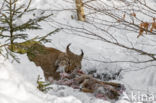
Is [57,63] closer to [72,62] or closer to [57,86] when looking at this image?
[72,62]

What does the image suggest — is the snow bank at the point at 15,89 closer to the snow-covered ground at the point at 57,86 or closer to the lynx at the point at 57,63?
the snow-covered ground at the point at 57,86

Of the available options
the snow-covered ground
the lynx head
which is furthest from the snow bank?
the lynx head

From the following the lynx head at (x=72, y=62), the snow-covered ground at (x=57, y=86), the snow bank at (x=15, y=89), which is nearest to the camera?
the snow bank at (x=15, y=89)

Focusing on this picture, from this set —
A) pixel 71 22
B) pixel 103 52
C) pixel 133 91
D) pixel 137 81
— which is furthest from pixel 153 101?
pixel 71 22

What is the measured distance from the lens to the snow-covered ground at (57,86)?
233cm

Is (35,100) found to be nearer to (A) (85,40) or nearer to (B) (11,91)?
(B) (11,91)

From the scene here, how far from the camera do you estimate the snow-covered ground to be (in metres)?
2.33

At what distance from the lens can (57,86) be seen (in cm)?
440

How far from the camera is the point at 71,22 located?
966 centimetres

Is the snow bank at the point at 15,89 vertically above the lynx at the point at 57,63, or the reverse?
the snow bank at the point at 15,89

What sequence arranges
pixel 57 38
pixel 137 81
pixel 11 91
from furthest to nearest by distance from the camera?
pixel 57 38
pixel 137 81
pixel 11 91

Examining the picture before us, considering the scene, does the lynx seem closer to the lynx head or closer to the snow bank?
the lynx head

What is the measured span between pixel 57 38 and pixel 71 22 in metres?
1.88

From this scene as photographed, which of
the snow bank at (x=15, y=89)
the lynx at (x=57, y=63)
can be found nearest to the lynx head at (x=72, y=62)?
the lynx at (x=57, y=63)
